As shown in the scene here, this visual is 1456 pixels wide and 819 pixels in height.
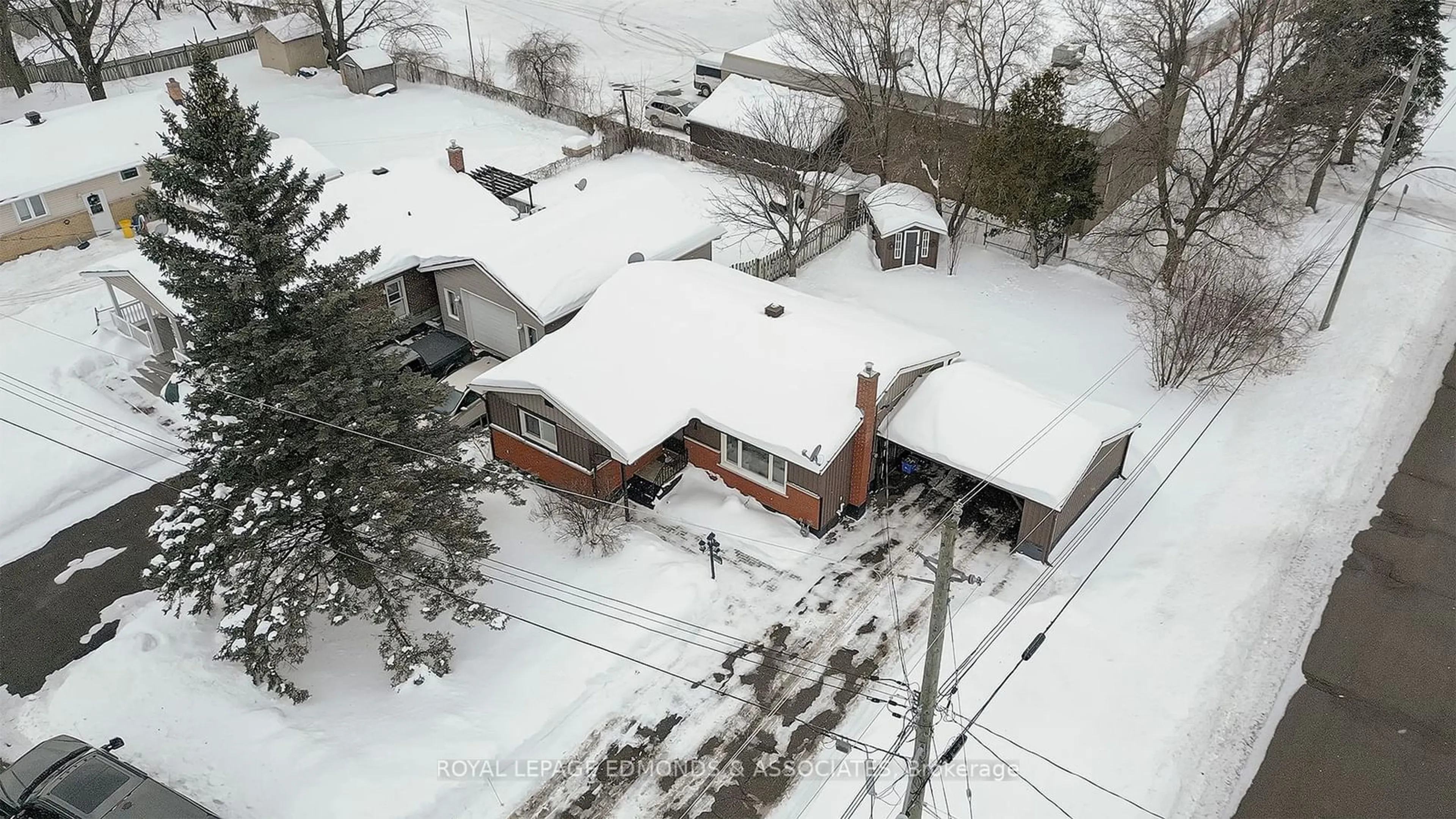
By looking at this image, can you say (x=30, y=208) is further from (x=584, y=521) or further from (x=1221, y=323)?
(x=1221, y=323)

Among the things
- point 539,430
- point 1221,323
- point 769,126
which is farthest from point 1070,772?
point 769,126

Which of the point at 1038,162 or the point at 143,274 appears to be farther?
the point at 1038,162

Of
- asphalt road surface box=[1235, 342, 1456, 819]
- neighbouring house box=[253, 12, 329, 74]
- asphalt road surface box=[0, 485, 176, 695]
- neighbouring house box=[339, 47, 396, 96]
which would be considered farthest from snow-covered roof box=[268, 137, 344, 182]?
asphalt road surface box=[1235, 342, 1456, 819]

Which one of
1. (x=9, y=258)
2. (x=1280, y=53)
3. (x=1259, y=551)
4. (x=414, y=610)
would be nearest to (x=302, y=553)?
(x=414, y=610)

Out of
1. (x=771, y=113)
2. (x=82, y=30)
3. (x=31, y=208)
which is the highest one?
(x=82, y=30)

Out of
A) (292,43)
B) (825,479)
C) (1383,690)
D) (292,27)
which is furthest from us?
(292,27)

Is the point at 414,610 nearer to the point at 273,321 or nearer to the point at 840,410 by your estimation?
the point at 273,321
